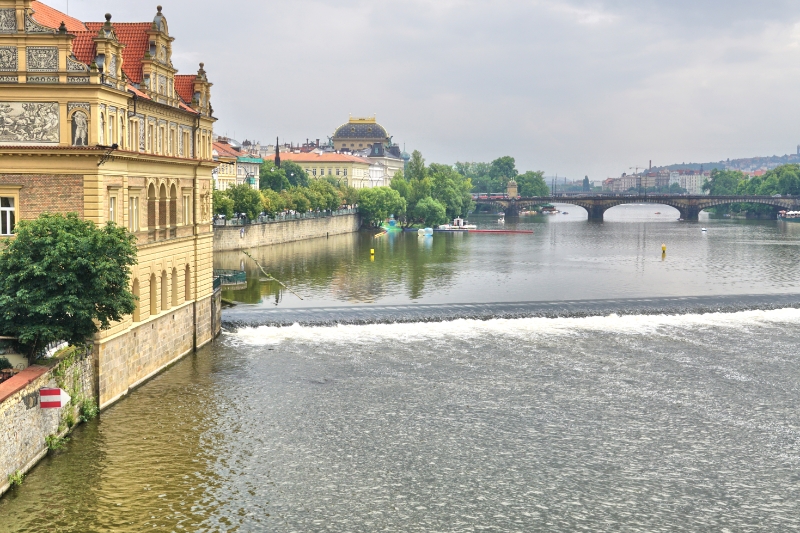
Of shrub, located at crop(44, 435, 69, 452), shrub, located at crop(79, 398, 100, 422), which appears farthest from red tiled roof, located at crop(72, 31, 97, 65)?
shrub, located at crop(44, 435, 69, 452)

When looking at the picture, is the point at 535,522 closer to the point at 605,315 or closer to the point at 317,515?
the point at 317,515

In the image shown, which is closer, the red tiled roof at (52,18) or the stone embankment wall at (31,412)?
the stone embankment wall at (31,412)

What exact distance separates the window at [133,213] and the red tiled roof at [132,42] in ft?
19.4

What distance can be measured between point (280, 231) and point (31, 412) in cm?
8847

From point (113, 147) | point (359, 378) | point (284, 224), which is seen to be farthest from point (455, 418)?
point (284, 224)

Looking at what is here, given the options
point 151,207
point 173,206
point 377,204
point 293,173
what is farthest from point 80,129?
point 293,173

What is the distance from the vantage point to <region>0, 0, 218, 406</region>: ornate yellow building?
3409 cm

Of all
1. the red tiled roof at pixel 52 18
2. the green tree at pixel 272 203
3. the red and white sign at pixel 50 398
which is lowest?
the red and white sign at pixel 50 398

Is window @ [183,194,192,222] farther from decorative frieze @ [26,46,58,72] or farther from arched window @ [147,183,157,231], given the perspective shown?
decorative frieze @ [26,46,58,72]

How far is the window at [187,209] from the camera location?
46.3 m

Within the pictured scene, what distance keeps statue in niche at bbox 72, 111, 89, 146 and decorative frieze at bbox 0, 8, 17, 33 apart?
3.77m

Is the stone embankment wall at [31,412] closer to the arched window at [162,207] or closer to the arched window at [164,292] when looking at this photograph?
the arched window at [164,292]

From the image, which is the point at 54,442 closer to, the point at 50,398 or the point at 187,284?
the point at 50,398

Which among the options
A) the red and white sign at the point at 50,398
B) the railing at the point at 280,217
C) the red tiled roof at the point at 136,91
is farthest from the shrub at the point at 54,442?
the railing at the point at 280,217
